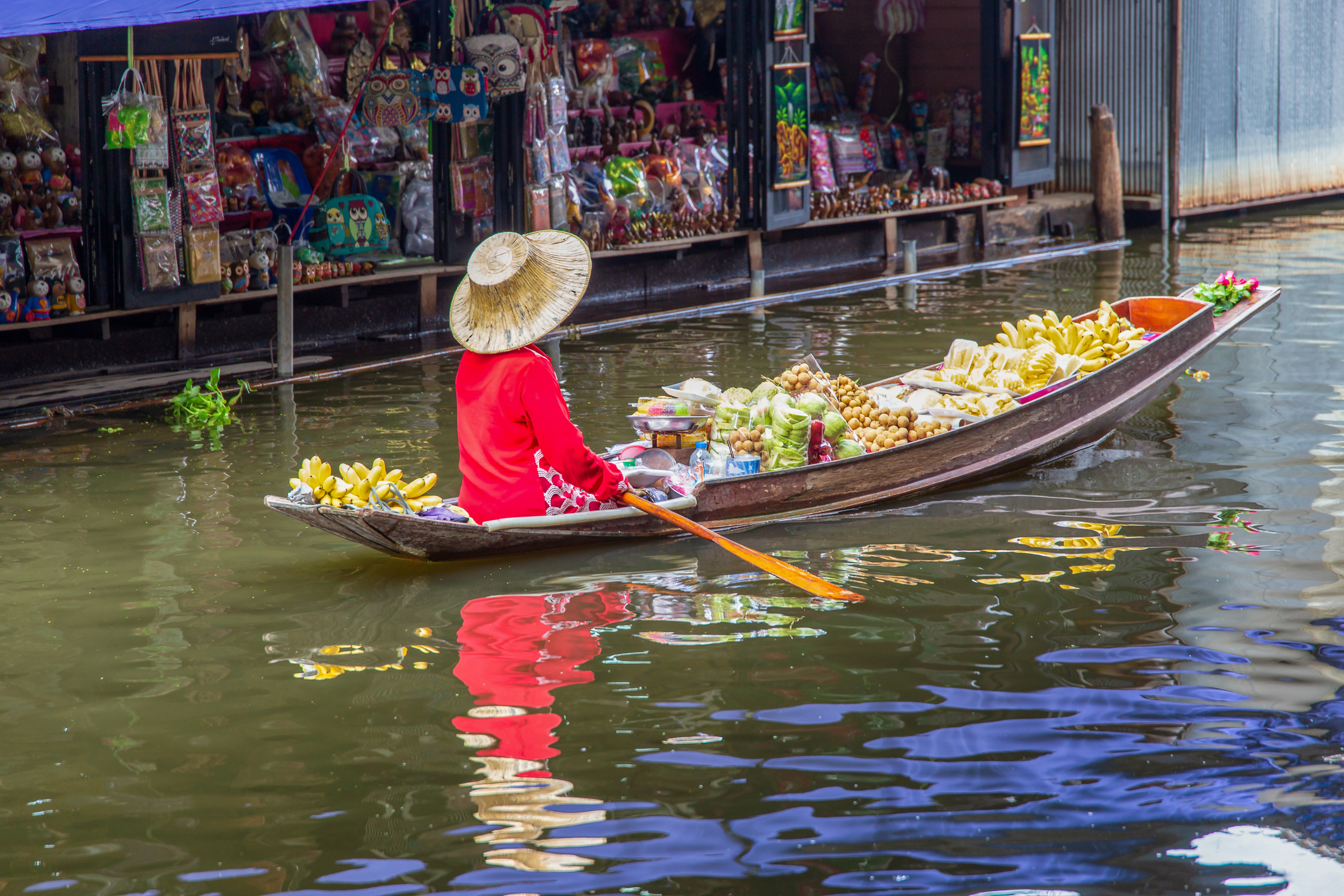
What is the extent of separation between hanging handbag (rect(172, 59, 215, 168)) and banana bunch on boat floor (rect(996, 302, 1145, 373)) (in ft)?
16.8

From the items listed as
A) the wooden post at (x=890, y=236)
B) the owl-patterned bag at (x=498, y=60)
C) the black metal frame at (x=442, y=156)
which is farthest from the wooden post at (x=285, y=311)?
the wooden post at (x=890, y=236)

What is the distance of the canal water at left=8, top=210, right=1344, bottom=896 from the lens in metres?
3.58

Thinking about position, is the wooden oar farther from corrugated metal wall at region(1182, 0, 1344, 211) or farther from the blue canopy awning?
corrugated metal wall at region(1182, 0, 1344, 211)

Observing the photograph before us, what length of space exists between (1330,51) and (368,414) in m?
13.9

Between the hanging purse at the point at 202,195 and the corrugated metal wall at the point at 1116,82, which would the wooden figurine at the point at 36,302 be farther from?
the corrugated metal wall at the point at 1116,82

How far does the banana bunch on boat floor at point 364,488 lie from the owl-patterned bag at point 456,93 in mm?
5068

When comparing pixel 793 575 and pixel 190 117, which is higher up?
pixel 190 117

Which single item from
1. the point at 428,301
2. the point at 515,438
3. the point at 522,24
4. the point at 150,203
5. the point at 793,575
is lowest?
the point at 793,575

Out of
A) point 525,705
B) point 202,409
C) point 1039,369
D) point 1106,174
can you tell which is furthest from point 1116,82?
point 525,705

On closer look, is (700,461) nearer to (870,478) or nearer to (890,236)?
(870,478)

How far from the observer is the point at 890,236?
46.3 ft

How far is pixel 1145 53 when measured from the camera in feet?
50.4

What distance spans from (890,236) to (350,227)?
584 cm

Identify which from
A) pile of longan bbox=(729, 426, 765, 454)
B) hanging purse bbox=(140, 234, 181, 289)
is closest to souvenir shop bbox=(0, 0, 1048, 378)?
hanging purse bbox=(140, 234, 181, 289)
